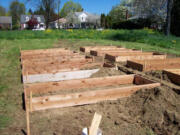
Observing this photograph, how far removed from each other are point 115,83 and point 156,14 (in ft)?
76.6

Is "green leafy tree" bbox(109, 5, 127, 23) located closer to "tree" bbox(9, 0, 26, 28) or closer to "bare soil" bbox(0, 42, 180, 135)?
"tree" bbox(9, 0, 26, 28)

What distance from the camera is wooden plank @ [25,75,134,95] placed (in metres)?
4.52

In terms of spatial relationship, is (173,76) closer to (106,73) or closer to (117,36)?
(106,73)

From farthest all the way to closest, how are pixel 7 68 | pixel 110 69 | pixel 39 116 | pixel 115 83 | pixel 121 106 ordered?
pixel 7 68 < pixel 110 69 < pixel 115 83 < pixel 121 106 < pixel 39 116

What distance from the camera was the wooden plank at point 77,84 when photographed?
4.52 meters

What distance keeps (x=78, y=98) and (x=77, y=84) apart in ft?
3.37

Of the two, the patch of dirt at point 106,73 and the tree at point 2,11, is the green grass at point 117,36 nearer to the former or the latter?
the patch of dirt at point 106,73

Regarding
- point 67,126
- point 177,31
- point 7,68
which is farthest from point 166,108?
point 177,31

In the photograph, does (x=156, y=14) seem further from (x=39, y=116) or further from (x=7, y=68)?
(x=39, y=116)

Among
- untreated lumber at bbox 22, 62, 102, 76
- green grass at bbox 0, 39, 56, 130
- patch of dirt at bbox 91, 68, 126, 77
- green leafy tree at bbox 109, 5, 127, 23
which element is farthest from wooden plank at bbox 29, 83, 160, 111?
green leafy tree at bbox 109, 5, 127, 23

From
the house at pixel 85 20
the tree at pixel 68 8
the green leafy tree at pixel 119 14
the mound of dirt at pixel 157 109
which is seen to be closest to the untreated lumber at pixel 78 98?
the mound of dirt at pixel 157 109

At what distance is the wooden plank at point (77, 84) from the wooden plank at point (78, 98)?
2.47ft

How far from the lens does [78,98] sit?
389cm

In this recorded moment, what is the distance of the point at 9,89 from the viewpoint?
4906 millimetres
